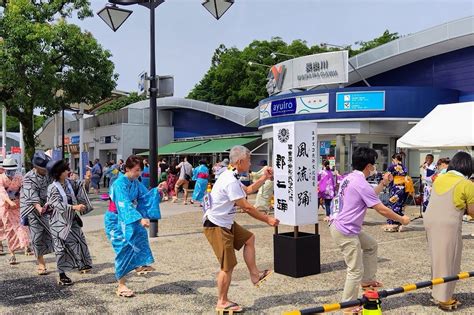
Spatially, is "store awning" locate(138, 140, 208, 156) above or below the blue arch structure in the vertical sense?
below

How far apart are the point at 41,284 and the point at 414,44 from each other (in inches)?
577

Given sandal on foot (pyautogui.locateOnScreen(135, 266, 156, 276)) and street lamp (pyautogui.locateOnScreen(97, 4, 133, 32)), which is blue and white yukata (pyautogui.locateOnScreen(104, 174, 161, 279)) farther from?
street lamp (pyautogui.locateOnScreen(97, 4, 133, 32))

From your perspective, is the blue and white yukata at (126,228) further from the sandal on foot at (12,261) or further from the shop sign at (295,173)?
the sandal on foot at (12,261)

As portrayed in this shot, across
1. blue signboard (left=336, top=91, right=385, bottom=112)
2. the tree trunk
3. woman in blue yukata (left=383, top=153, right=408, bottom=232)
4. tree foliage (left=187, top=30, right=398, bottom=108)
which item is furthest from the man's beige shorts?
tree foliage (left=187, top=30, right=398, bottom=108)

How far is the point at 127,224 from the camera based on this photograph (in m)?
5.06

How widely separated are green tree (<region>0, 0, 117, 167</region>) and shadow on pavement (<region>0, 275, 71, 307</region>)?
36.9 feet

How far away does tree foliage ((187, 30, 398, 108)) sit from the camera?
1326 inches

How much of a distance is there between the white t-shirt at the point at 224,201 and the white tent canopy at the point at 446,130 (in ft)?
20.0

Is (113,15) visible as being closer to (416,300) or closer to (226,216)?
(226,216)

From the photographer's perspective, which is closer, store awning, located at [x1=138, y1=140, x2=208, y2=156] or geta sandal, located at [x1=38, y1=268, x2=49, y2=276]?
geta sandal, located at [x1=38, y1=268, x2=49, y2=276]

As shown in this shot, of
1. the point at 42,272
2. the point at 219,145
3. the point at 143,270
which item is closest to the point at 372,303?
the point at 143,270

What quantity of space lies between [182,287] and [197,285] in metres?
0.18

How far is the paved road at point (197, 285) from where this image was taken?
4.79m

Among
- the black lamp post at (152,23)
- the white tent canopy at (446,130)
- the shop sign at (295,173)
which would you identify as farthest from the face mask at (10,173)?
the white tent canopy at (446,130)
